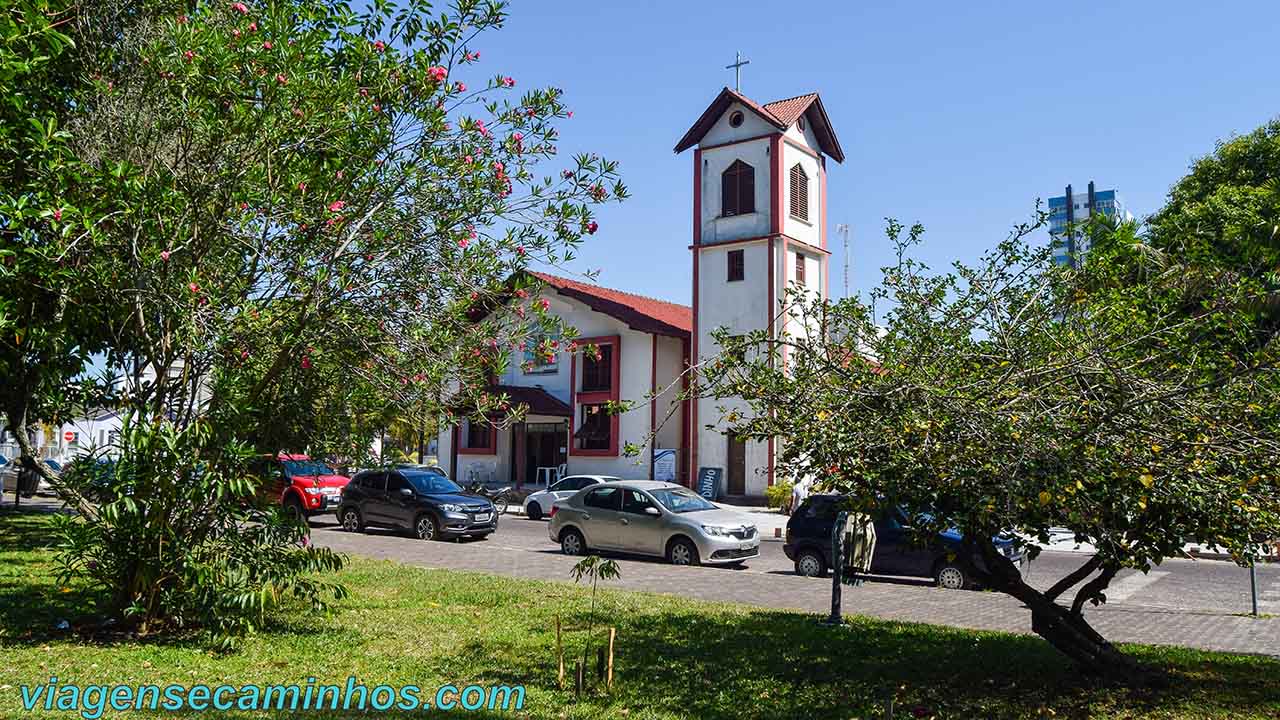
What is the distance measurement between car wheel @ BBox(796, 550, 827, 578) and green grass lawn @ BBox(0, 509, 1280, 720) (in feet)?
16.7

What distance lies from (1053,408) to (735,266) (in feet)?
96.3

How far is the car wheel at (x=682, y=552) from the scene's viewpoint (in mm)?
16719

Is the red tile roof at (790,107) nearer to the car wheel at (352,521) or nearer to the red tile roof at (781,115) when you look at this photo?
the red tile roof at (781,115)

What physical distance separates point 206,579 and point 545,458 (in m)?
33.2

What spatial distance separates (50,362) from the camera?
28.8ft

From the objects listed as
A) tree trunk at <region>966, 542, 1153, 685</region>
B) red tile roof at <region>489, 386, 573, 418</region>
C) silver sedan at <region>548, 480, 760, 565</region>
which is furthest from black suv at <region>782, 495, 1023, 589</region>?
red tile roof at <region>489, 386, 573, 418</region>

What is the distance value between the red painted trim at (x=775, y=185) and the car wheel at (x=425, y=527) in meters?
17.9

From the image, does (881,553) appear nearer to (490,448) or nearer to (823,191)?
(823,191)

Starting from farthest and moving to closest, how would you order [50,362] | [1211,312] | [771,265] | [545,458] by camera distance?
[545,458], [771,265], [50,362], [1211,312]

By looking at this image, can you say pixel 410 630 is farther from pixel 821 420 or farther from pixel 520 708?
pixel 821 420

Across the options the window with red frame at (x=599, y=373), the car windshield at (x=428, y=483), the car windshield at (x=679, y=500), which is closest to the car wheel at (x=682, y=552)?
the car windshield at (x=679, y=500)

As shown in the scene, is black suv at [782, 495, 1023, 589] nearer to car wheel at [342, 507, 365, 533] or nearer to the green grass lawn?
the green grass lawn

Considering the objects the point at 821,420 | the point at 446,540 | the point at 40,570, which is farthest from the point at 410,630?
the point at 446,540

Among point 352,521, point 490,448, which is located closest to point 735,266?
point 490,448
